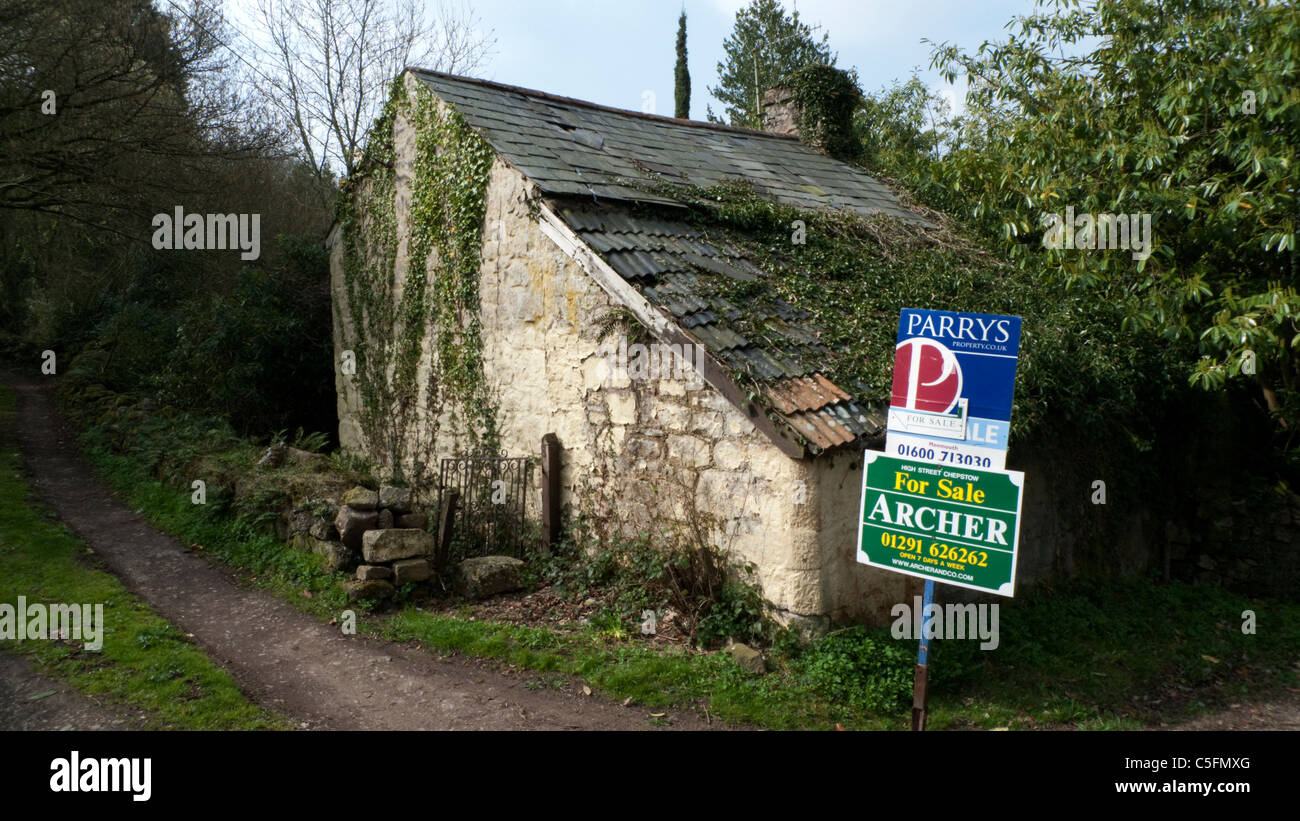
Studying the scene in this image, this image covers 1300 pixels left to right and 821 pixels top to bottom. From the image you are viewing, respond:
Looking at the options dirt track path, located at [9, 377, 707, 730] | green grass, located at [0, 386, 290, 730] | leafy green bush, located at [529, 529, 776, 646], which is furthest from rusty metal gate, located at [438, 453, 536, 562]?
green grass, located at [0, 386, 290, 730]

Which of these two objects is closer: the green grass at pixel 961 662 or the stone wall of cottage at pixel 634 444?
the green grass at pixel 961 662

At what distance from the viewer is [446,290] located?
9508mm

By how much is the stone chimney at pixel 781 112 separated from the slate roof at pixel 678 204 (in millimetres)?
1879

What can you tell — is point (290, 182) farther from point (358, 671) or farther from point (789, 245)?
point (358, 671)

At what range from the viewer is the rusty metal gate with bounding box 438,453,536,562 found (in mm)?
8352

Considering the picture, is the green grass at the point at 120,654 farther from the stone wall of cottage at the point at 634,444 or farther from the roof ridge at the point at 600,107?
the roof ridge at the point at 600,107

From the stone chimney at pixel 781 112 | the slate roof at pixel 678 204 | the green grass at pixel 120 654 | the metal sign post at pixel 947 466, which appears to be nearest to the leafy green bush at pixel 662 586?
the slate roof at pixel 678 204

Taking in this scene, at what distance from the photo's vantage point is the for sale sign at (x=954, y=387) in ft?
13.8

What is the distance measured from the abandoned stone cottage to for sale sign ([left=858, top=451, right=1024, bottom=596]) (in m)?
1.24

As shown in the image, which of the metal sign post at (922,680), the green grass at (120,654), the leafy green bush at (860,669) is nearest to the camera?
the metal sign post at (922,680)

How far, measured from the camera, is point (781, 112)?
1480 cm

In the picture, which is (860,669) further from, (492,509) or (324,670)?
(492,509)

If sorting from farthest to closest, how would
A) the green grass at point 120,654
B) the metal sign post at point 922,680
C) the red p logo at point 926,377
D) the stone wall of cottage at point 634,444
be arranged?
1. the stone wall of cottage at point 634,444
2. the green grass at point 120,654
3. the metal sign post at point 922,680
4. the red p logo at point 926,377

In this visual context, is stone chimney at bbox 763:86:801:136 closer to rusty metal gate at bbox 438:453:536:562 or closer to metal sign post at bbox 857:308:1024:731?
rusty metal gate at bbox 438:453:536:562
